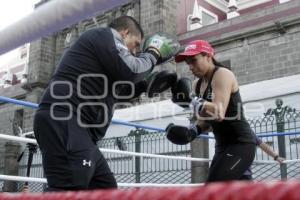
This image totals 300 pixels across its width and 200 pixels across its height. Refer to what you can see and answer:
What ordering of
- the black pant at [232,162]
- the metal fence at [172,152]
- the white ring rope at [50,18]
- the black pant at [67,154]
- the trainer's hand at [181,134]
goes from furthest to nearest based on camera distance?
the metal fence at [172,152] < the trainer's hand at [181,134] < the black pant at [232,162] < the black pant at [67,154] < the white ring rope at [50,18]

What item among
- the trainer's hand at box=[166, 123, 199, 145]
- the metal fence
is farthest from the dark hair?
the metal fence

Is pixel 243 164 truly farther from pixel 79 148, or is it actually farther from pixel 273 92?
pixel 273 92

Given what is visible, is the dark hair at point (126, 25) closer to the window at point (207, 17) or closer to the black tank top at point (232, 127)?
the black tank top at point (232, 127)

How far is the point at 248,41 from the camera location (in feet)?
41.3

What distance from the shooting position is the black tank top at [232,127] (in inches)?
116

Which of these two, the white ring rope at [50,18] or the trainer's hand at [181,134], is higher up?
the white ring rope at [50,18]

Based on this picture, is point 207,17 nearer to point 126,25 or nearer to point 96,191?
point 126,25

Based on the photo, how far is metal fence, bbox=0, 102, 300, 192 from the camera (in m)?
7.68

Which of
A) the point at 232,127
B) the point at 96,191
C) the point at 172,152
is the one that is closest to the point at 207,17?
the point at 172,152

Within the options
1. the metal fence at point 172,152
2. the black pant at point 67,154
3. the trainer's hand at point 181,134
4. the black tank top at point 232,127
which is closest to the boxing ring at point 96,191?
the black pant at point 67,154

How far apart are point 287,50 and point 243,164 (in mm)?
9609

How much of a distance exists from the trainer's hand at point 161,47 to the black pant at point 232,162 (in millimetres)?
809

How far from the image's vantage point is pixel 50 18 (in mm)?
1832

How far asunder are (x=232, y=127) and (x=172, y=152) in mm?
6887
